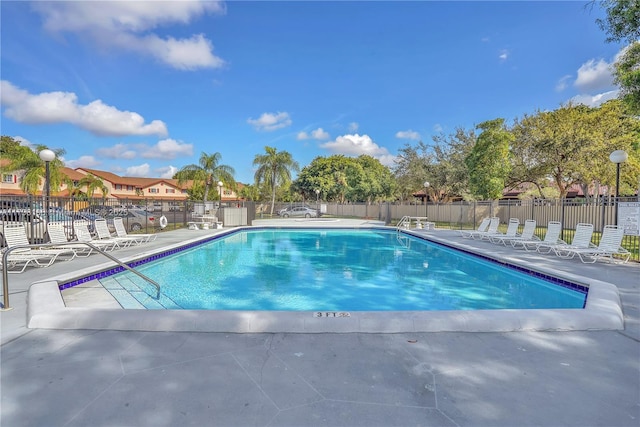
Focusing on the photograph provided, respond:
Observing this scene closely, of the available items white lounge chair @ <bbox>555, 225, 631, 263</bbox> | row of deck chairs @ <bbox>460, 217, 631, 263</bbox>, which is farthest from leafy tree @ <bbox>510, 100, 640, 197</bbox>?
white lounge chair @ <bbox>555, 225, 631, 263</bbox>

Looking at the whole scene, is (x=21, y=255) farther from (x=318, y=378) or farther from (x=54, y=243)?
(x=318, y=378)

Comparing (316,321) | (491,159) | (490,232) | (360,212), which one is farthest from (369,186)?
(316,321)

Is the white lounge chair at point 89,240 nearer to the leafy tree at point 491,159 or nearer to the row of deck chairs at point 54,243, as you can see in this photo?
the row of deck chairs at point 54,243

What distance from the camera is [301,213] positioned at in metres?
34.7

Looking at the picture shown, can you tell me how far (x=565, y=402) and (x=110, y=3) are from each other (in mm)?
12801

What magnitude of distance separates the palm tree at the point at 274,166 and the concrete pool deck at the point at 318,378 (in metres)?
29.2

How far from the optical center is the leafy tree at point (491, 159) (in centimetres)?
1847

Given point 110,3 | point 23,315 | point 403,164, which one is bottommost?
point 23,315

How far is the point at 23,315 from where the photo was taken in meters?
4.12

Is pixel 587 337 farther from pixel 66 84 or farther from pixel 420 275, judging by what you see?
pixel 66 84

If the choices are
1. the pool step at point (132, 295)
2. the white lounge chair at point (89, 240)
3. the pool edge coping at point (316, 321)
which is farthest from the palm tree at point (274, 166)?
the pool edge coping at point (316, 321)

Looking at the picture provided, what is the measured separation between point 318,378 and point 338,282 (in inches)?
208

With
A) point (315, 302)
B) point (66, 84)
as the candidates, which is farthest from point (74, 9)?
point (315, 302)

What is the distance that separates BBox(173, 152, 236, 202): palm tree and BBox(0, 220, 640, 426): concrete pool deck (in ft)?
92.7
